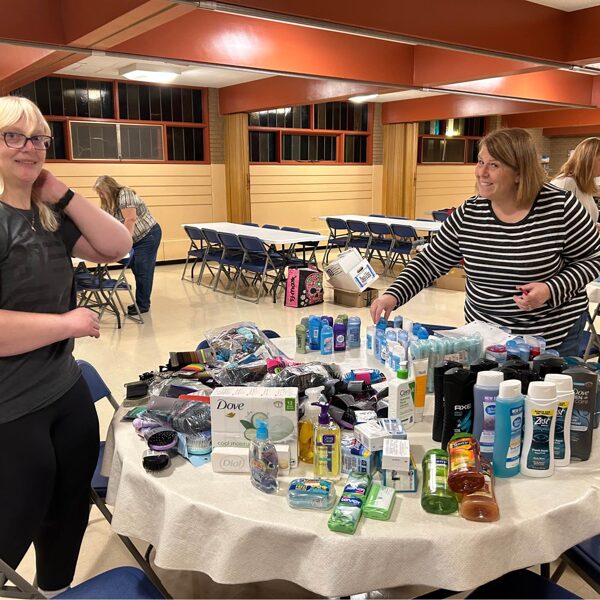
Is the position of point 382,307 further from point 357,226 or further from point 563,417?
point 357,226

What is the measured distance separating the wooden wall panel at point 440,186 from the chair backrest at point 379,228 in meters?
5.05

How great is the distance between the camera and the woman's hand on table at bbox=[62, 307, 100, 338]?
5.47ft

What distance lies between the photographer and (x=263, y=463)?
1.58 m

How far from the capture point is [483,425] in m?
1.59

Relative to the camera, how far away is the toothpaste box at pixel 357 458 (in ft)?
5.26

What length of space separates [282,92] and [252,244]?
3192 mm

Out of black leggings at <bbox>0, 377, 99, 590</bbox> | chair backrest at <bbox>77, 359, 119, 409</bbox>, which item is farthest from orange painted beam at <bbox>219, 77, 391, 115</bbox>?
black leggings at <bbox>0, 377, 99, 590</bbox>

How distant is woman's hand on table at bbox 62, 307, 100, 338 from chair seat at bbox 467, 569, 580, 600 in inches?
51.7

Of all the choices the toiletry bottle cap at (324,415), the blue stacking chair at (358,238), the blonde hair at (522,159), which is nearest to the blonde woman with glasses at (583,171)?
the blonde hair at (522,159)

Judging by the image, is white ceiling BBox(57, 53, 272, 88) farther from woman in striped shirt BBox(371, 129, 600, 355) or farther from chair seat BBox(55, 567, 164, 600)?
chair seat BBox(55, 567, 164, 600)

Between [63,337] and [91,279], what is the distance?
491 cm

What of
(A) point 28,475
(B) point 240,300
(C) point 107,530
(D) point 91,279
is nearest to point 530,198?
(A) point 28,475

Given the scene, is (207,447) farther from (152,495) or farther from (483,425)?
(483,425)

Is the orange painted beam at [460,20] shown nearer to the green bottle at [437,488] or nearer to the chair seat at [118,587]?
the green bottle at [437,488]
